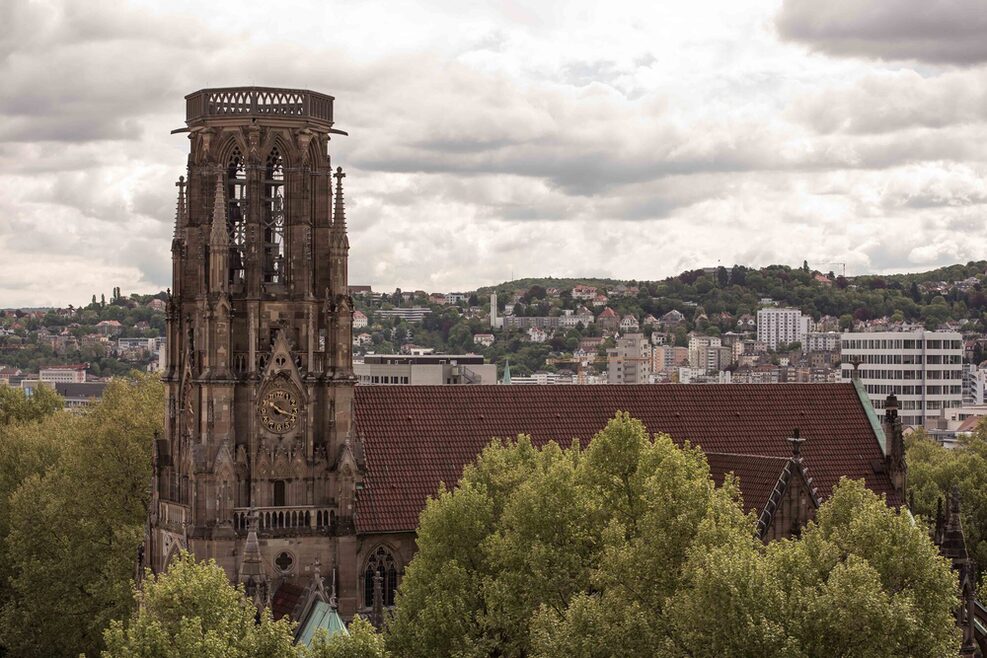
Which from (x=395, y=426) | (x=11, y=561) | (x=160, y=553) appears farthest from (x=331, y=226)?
(x=11, y=561)

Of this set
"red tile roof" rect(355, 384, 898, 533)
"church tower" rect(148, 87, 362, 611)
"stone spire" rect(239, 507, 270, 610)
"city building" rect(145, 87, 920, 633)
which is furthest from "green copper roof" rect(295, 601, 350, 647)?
"red tile roof" rect(355, 384, 898, 533)

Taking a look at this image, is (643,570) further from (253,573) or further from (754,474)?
(253,573)

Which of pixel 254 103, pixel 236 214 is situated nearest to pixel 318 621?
Answer: pixel 236 214

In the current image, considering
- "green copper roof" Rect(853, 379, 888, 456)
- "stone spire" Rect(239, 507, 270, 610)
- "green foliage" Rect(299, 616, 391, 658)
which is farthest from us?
"green copper roof" Rect(853, 379, 888, 456)

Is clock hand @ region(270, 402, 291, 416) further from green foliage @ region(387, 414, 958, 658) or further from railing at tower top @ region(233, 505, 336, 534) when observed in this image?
green foliage @ region(387, 414, 958, 658)

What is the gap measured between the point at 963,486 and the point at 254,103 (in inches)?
2061

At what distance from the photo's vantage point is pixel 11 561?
101m

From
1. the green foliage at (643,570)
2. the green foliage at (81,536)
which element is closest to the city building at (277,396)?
the green foliage at (643,570)

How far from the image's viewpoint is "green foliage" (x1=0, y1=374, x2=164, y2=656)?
296ft

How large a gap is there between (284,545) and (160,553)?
628 cm

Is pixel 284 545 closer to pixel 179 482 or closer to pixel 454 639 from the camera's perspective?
pixel 179 482

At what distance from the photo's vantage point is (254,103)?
71.6 meters

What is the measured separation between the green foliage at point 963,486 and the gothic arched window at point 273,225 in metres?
40.9

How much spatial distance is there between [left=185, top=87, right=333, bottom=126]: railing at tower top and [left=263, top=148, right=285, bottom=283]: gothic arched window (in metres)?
1.65
